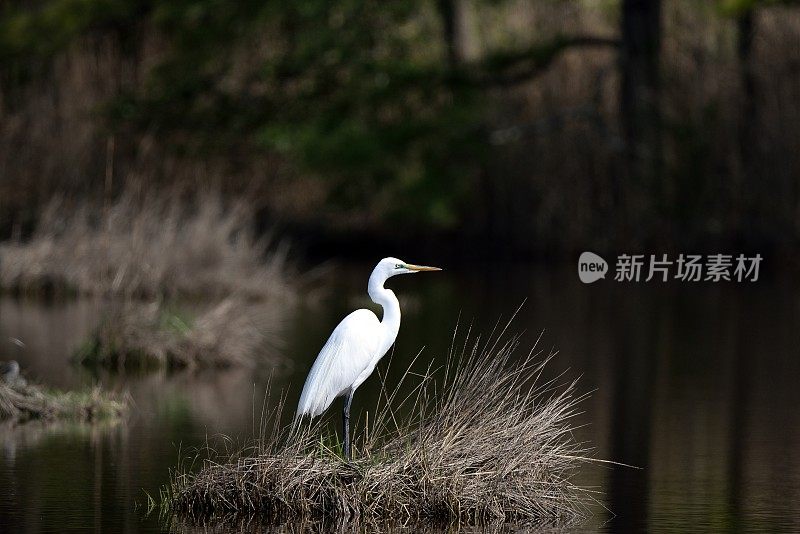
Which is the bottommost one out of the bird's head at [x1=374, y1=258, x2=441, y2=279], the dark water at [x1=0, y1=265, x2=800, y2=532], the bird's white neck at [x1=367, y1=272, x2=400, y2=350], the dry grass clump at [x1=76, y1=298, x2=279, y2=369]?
the dark water at [x1=0, y1=265, x2=800, y2=532]

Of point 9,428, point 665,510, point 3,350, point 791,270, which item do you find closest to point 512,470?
point 665,510

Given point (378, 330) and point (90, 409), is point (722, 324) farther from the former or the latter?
point (378, 330)

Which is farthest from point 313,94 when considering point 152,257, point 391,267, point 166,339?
point 391,267

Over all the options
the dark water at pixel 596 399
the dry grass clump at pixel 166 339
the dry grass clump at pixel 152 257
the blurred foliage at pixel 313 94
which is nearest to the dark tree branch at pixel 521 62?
the blurred foliage at pixel 313 94

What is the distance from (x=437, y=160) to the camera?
22594 mm

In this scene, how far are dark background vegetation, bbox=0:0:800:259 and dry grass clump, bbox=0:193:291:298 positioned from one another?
2.35 metres

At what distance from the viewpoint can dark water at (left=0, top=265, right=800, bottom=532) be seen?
25.0ft

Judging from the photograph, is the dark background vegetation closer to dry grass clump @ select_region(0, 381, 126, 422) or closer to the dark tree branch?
the dark tree branch

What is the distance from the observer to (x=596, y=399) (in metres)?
11.5

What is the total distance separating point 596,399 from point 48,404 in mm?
3792

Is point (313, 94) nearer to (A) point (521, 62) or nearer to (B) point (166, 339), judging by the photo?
(A) point (521, 62)

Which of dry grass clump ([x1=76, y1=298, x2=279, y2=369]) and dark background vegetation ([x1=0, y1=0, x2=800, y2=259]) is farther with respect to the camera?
dark background vegetation ([x1=0, y1=0, x2=800, y2=259])

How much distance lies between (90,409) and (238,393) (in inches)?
62.0

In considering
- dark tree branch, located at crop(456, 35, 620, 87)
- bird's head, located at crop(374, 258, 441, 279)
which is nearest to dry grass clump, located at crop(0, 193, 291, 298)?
dark tree branch, located at crop(456, 35, 620, 87)
